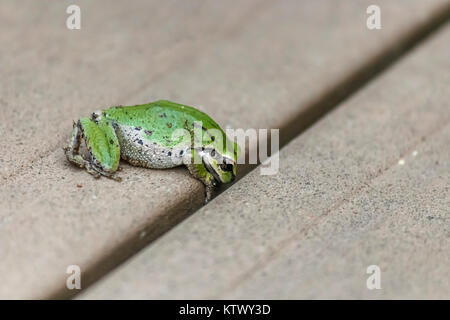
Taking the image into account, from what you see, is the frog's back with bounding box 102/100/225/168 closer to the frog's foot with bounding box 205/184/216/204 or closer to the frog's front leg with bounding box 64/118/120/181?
the frog's front leg with bounding box 64/118/120/181

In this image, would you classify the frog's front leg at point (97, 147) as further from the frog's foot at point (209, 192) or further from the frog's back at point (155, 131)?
the frog's foot at point (209, 192)

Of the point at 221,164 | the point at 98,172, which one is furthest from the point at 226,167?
the point at 98,172

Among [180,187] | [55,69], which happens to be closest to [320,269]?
[180,187]

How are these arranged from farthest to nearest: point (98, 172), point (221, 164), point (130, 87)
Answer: point (130, 87), point (221, 164), point (98, 172)

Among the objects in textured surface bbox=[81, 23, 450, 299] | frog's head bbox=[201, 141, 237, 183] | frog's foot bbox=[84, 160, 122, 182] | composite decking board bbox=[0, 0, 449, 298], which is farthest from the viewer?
frog's head bbox=[201, 141, 237, 183]

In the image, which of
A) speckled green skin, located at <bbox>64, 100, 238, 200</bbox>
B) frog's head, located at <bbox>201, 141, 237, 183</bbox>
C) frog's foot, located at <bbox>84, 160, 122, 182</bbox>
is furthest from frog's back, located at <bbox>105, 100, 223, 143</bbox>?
frog's foot, located at <bbox>84, 160, 122, 182</bbox>

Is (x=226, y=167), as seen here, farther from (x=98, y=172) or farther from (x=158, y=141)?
(x=98, y=172)
